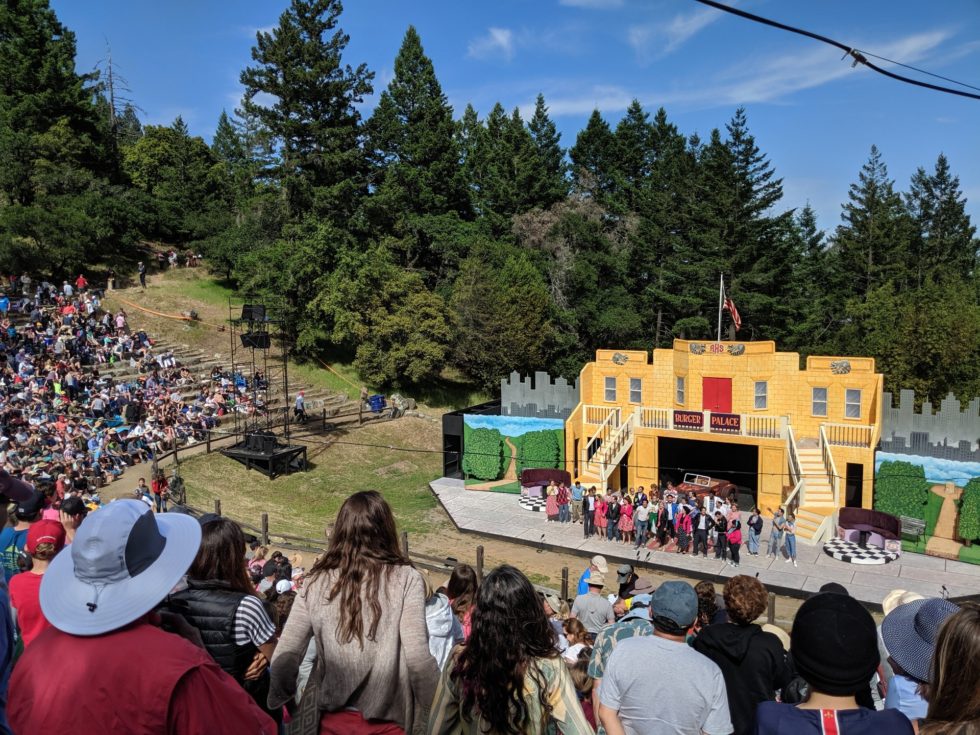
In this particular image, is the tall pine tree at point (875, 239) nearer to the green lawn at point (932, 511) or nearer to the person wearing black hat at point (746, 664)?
the green lawn at point (932, 511)

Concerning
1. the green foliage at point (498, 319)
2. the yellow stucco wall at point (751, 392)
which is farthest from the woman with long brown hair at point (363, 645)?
the green foliage at point (498, 319)

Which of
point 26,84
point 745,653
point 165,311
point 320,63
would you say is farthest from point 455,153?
point 745,653

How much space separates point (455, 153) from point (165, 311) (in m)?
19.6

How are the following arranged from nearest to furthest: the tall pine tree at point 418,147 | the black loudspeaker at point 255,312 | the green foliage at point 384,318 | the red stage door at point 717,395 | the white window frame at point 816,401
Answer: the white window frame at point 816,401, the red stage door at point 717,395, the black loudspeaker at point 255,312, the green foliage at point 384,318, the tall pine tree at point 418,147

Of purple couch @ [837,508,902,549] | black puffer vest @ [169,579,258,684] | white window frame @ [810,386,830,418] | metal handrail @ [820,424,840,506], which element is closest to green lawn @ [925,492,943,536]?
purple couch @ [837,508,902,549]

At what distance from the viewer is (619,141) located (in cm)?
4875

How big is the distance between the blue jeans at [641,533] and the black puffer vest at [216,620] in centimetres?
1708

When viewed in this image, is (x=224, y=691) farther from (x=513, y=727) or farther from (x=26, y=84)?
(x=26, y=84)

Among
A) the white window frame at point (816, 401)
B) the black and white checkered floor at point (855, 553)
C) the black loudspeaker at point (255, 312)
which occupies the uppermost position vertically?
the black loudspeaker at point (255, 312)

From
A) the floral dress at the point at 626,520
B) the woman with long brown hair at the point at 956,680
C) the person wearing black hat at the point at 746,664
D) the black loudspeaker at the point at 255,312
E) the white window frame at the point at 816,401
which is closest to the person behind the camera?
the woman with long brown hair at the point at 956,680

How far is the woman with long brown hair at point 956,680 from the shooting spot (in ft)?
8.20

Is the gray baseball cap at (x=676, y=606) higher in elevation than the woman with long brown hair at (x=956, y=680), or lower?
lower

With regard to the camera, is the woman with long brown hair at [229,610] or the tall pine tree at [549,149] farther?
the tall pine tree at [549,149]

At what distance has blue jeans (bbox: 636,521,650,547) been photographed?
64.4ft
